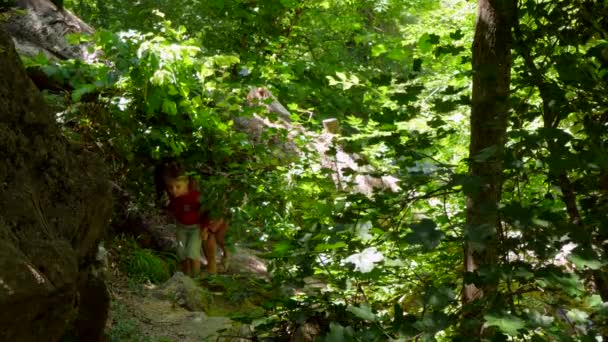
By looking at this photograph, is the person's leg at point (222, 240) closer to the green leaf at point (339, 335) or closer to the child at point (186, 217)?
the child at point (186, 217)

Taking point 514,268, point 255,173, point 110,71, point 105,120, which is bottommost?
point 514,268

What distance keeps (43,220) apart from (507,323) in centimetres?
204

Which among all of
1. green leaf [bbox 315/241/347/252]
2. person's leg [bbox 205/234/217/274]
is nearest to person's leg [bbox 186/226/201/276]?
person's leg [bbox 205/234/217/274]

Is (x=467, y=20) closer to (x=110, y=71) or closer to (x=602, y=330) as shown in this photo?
(x=110, y=71)

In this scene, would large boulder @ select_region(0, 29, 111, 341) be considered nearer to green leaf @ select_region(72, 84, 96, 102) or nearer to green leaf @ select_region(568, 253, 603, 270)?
green leaf @ select_region(568, 253, 603, 270)

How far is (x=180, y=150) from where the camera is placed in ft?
21.6

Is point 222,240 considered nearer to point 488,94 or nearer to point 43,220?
point 43,220

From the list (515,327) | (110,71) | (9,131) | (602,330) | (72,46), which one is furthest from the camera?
(72,46)

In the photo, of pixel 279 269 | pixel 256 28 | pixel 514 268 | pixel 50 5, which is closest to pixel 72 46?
pixel 50 5

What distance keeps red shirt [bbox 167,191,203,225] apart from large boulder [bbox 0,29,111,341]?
3052 mm

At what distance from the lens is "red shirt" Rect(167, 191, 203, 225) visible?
6.94 m

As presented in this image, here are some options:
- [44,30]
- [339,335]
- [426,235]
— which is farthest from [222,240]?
[426,235]

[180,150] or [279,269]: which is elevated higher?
[180,150]

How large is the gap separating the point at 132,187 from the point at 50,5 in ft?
9.54
